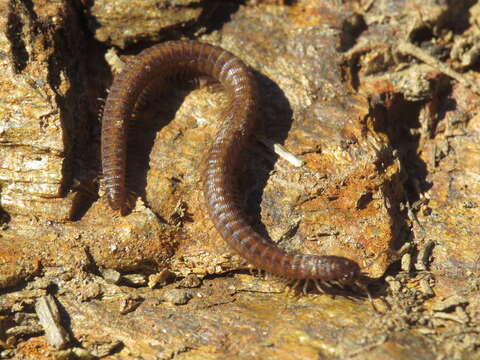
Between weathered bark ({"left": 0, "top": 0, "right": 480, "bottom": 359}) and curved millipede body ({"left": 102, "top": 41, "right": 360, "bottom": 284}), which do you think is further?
curved millipede body ({"left": 102, "top": 41, "right": 360, "bottom": 284})

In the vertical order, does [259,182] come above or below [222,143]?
below

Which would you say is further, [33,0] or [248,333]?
[33,0]

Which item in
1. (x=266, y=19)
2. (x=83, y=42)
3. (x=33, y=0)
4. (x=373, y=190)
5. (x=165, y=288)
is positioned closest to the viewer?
(x=165, y=288)

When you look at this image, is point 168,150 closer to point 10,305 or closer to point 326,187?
point 326,187

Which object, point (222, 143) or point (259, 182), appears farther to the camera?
point (259, 182)

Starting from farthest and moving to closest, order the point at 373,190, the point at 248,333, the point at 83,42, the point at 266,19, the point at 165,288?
the point at 266,19 → the point at 83,42 → the point at 373,190 → the point at 165,288 → the point at 248,333

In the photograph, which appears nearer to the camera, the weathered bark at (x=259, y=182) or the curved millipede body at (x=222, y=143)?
the weathered bark at (x=259, y=182)

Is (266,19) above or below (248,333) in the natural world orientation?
above

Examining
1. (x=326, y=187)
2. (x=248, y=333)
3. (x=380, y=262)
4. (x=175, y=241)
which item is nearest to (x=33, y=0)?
(x=175, y=241)
